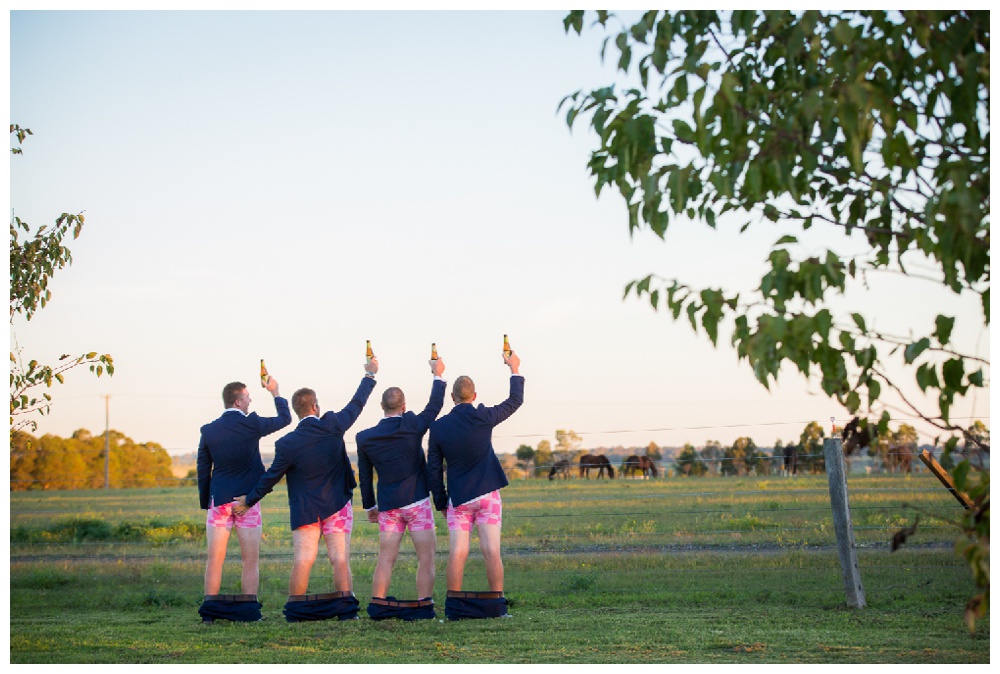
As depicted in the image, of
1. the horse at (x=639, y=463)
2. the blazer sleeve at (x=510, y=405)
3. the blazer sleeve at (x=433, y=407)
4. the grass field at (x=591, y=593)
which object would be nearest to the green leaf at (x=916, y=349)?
the grass field at (x=591, y=593)

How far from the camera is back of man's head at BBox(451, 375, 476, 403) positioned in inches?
321

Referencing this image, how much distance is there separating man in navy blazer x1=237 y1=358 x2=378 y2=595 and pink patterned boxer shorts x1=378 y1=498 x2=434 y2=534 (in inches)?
12.8

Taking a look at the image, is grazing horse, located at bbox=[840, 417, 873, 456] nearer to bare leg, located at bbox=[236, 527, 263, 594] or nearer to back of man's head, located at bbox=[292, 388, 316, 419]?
back of man's head, located at bbox=[292, 388, 316, 419]

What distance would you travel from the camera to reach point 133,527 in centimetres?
1521

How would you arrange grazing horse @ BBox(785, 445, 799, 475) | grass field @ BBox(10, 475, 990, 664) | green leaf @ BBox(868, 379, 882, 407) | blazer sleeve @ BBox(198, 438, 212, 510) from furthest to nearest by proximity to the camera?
1. grazing horse @ BBox(785, 445, 799, 475)
2. blazer sleeve @ BBox(198, 438, 212, 510)
3. grass field @ BBox(10, 475, 990, 664)
4. green leaf @ BBox(868, 379, 882, 407)

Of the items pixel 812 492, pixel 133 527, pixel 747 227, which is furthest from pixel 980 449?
pixel 133 527

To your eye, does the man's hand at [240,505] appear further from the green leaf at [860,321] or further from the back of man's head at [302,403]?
the green leaf at [860,321]

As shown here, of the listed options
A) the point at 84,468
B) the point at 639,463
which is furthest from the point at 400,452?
the point at 84,468

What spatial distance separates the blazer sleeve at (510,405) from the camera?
7988 mm

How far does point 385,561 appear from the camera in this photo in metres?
8.09

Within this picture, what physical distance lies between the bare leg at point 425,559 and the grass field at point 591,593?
0.37m

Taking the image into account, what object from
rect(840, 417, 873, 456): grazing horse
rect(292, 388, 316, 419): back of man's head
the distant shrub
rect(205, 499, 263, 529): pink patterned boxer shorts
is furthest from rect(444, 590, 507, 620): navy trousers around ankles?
the distant shrub

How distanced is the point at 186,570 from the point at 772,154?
9090 mm

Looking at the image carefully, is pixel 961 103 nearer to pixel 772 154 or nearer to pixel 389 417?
pixel 772 154
